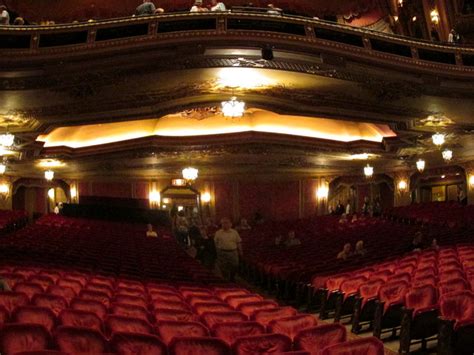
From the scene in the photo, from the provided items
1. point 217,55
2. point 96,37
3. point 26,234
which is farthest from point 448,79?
point 26,234

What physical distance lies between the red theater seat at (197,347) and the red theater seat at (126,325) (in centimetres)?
66

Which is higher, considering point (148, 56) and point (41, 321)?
point (148, 56)

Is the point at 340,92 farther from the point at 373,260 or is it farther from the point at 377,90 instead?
the point at 373,260

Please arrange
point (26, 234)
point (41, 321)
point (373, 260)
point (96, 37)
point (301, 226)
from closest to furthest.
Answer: point (41, 321) < point (96, 37) < point (373, 260) < point (26, 234) < point (301, 226)

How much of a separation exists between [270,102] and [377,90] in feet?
6.96

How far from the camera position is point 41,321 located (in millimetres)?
3768

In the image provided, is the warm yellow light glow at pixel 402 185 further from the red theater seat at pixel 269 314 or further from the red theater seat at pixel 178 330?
the red theater seat at pixel 178 330

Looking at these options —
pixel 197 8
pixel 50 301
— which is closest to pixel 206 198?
pixel 197 8

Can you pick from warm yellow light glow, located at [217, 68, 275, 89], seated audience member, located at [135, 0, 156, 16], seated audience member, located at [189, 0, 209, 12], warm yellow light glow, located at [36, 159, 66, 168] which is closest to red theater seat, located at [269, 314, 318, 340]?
warm yellow light glow, located at [217, 68, 275, 89]

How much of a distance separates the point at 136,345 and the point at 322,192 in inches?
818

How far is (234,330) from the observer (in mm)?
3920

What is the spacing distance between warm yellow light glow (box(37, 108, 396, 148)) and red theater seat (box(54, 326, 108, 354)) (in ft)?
38.6

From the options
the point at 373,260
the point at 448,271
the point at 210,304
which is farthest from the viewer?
the point at 373,260

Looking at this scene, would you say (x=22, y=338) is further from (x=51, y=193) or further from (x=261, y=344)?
(x=51, y=193)
